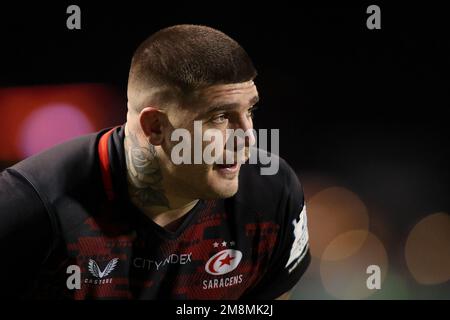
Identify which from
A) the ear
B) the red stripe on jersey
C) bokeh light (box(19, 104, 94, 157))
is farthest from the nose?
bokeh light (box(19, 104, 94, 157))

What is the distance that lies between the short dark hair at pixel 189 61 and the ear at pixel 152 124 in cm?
5

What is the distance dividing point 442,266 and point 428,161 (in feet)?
1.35

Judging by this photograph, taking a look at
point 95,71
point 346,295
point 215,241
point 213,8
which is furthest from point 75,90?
point 346,295

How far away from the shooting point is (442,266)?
8.96 ft

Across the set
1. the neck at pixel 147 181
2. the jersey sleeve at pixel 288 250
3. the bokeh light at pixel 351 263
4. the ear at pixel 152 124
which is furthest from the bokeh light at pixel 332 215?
the ear at pixel 152 124

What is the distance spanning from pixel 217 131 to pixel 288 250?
501mm

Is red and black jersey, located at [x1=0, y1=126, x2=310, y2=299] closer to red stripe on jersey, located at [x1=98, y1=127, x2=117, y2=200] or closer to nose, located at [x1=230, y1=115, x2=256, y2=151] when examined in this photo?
red stripe on jersey, located at [x1=98, y1=127, x2=117, y2=200]

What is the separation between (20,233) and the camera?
1.58 metres

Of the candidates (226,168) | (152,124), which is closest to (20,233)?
(152,124)

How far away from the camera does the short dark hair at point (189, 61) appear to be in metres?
1.56

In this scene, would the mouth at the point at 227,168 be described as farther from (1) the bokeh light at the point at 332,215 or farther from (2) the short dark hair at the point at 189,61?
(1) the bokeh light at the point at 332,215

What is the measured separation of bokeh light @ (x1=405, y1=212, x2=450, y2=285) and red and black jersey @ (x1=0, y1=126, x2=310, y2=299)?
934 mm

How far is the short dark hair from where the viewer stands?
1.56 meters
